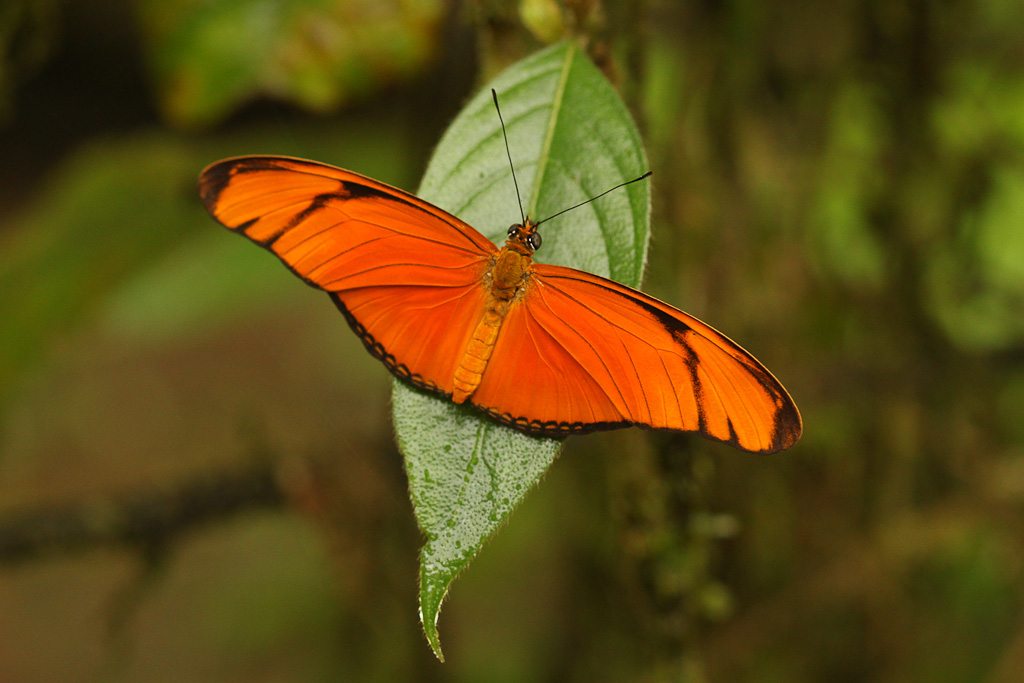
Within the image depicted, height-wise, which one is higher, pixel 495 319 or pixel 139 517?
pixel 495 319

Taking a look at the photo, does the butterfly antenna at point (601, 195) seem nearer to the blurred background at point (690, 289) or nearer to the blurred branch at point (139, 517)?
the blurred background at point (690, 289)

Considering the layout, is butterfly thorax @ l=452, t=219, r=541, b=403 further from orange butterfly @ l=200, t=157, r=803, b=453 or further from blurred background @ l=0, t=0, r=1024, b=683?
blurred background @ l=0, t=0, r=1024, b=683

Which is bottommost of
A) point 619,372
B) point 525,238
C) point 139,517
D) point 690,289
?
point 139,517

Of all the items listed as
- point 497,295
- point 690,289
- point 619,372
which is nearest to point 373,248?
point 497,295

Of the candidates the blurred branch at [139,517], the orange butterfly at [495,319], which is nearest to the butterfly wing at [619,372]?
the orange butterfly at [495,319]

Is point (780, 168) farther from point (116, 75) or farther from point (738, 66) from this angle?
point (116, 75)

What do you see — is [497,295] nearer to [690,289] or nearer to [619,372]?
[619,372]

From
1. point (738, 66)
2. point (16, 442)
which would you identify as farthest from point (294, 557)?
point (738, 66)
